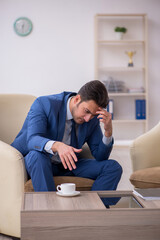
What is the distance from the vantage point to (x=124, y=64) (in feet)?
19.2

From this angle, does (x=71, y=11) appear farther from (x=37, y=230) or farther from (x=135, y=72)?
(x=37, y=230)

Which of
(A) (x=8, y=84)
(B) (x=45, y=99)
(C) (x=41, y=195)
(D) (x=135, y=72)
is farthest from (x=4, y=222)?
(D) (x=135, y=72)

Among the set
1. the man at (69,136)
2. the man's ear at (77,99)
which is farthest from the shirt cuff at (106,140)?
the man's ear at (77,99)

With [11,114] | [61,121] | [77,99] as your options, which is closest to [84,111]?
[77,99]

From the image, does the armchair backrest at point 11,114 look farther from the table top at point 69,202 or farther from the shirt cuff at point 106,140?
the table top at point 69,202

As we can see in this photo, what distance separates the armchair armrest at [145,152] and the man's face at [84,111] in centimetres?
60

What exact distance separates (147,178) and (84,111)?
67 centimetres

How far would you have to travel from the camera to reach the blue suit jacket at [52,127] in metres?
2.41

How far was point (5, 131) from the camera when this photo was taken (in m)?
3.00

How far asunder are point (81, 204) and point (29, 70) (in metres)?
4.19

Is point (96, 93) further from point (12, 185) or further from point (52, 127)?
point (12, 185)

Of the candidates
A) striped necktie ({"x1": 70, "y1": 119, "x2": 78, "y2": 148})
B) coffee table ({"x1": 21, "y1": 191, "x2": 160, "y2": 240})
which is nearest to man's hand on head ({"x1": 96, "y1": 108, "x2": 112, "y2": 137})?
striped necktie ({"x1": 70, "y1": 119, "x2": 78, "y2": 148})

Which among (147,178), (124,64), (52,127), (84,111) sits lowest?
(147,178)

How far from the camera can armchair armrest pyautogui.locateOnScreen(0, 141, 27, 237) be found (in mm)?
2301
